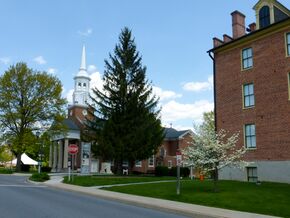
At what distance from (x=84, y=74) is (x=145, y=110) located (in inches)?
1336

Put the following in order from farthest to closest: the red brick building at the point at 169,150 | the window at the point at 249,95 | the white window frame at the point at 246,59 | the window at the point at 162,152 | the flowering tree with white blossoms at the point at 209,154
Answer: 1. the window at the point at 162,152
2. the red brick building at the point at 169,150
3. the white window frame at the point at 246,59
4. the window at the point at 249,95
5. the flowering tree with white blossoms at the point at 209,154

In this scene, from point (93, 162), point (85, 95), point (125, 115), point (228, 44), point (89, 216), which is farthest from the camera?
point (85, 95)

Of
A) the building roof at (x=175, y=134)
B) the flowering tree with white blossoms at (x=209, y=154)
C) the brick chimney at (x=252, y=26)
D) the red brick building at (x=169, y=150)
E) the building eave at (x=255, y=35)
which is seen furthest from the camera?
the building roof at (x=175, y=134)

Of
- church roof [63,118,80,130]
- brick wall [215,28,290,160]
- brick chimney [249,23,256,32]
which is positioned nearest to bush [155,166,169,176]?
brick wall [215,28,290,160]

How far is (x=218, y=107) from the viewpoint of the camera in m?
29.9

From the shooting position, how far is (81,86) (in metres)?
69.9

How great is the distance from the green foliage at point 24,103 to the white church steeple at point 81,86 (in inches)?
606

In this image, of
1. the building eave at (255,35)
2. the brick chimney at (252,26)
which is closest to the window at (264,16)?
the building eave at (255,35)

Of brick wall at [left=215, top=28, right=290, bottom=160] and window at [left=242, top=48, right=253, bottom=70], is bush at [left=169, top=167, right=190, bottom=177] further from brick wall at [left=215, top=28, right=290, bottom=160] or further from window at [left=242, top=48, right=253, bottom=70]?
window at [left=242, top=48, right=253, bottom=70]

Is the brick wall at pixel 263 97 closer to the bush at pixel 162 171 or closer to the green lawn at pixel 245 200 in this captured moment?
the green lawn at pixel 245 200

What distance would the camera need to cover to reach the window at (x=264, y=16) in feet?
90.1

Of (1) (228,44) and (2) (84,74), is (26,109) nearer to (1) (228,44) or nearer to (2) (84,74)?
(2) (84,74)

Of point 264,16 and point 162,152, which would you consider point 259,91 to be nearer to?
point 264,16

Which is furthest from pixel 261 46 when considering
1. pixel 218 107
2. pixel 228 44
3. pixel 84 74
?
pixel 84 74
